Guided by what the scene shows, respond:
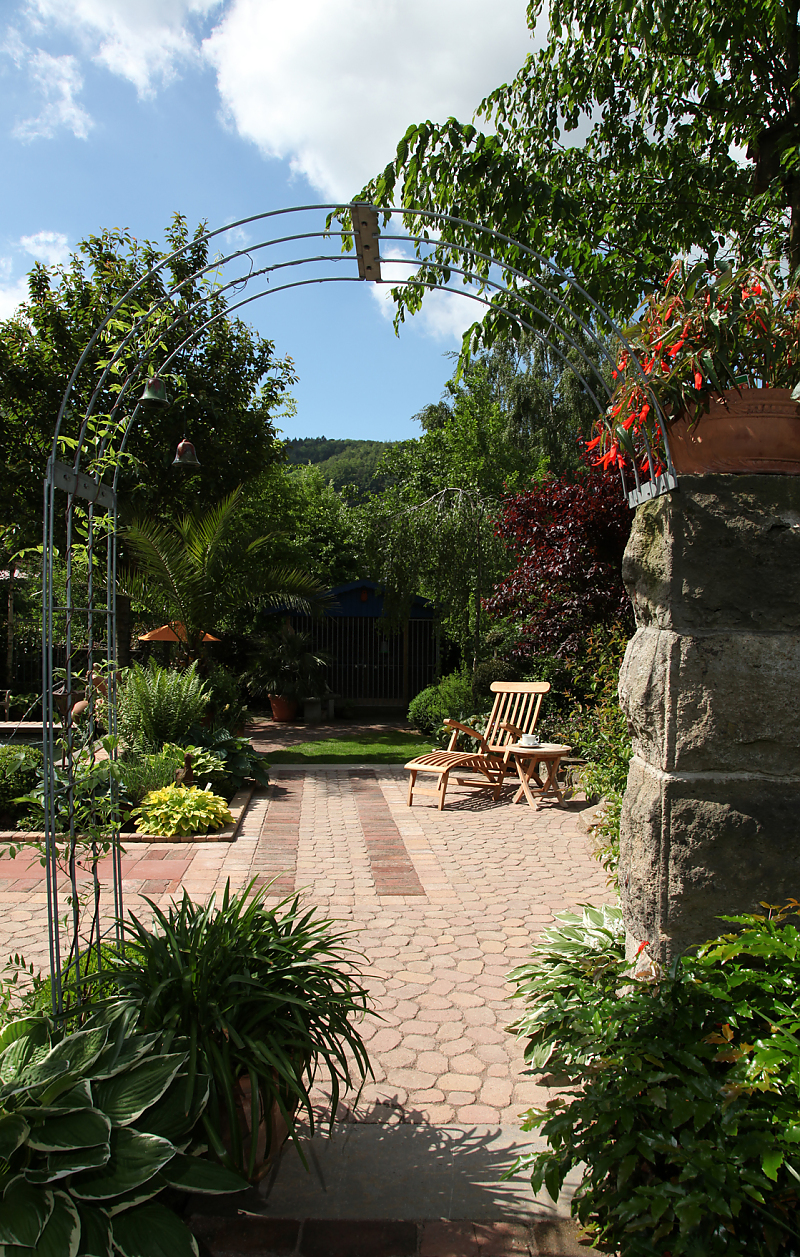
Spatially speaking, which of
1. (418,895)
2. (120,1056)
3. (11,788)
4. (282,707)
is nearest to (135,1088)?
(120,1056)

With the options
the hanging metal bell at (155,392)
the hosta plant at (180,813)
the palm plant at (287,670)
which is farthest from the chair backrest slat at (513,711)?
the palm plant at (287,670)

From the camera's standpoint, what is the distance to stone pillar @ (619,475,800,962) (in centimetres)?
228

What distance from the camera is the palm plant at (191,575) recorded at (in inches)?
350

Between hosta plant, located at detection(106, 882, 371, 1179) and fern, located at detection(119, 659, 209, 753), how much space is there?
17.5 ft

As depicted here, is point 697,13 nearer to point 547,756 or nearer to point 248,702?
point 547,756

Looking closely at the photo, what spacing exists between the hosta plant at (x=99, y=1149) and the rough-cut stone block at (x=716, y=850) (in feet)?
4.59

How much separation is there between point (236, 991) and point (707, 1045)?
4.08 feet

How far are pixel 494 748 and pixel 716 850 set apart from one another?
5.20m

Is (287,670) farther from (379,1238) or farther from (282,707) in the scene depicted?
(379,1238)

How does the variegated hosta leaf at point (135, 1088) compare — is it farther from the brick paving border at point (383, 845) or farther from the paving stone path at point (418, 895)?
the brick paving border at point (383, 845)

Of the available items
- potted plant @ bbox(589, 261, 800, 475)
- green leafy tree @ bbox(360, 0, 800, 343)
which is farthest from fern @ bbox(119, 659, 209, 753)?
potted plant @ bbox(589, 261, 800, 475)

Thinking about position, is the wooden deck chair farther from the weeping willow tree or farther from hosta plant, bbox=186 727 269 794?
the weeping willow tree

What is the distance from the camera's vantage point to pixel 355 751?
10.9 m

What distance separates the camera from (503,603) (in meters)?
8.26
